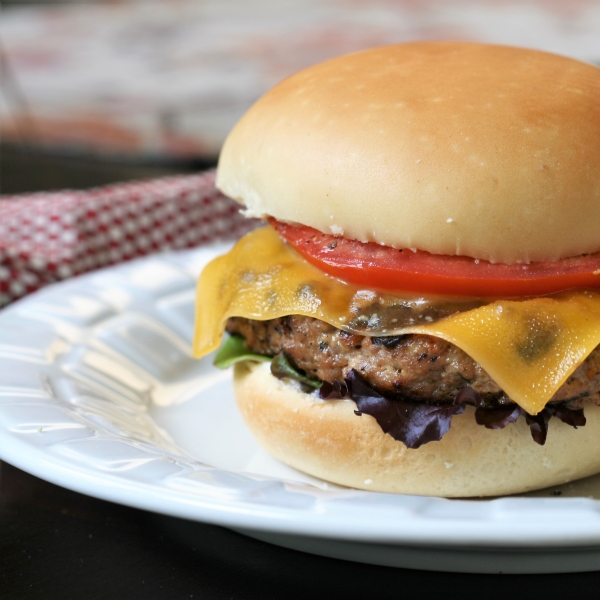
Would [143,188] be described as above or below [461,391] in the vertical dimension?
below

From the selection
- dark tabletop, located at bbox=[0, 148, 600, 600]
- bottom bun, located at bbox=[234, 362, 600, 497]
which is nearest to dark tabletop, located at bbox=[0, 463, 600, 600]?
dark tabletop, located at bbox=[0, 148, 600, 600]

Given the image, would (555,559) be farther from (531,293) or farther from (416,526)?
(531,293)

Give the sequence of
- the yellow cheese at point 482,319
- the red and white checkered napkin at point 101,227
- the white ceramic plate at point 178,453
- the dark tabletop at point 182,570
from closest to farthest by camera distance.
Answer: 1. the white ceramic plate at point 178,453
2. the dark tabletop at point 182,570
3. the yellow cheese at point 482,319
4. the red and white checkered napkin at point 101,227

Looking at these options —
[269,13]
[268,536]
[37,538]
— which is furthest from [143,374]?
[269,13]

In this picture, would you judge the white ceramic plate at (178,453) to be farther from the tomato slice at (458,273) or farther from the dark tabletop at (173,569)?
the tomato slice at (458,273)

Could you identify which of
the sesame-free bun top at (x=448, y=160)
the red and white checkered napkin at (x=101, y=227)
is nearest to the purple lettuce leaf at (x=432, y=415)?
the sesame-free bun top at (x=448, y=160)

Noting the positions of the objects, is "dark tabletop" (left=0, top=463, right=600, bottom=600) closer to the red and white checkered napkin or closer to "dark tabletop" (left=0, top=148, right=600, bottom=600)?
"dark tabletop" (left=0, top=148, right=600, bottom=600)

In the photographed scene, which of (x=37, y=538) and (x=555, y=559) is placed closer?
(x=555, y=559)

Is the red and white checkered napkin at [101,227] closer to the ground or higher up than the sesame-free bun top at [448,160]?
closer to the ground

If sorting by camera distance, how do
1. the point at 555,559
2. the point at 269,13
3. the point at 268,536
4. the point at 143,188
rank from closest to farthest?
1. the point at 555,559
2. the point at 268,536
3. the point at 143,188
4. the point at 269,13
